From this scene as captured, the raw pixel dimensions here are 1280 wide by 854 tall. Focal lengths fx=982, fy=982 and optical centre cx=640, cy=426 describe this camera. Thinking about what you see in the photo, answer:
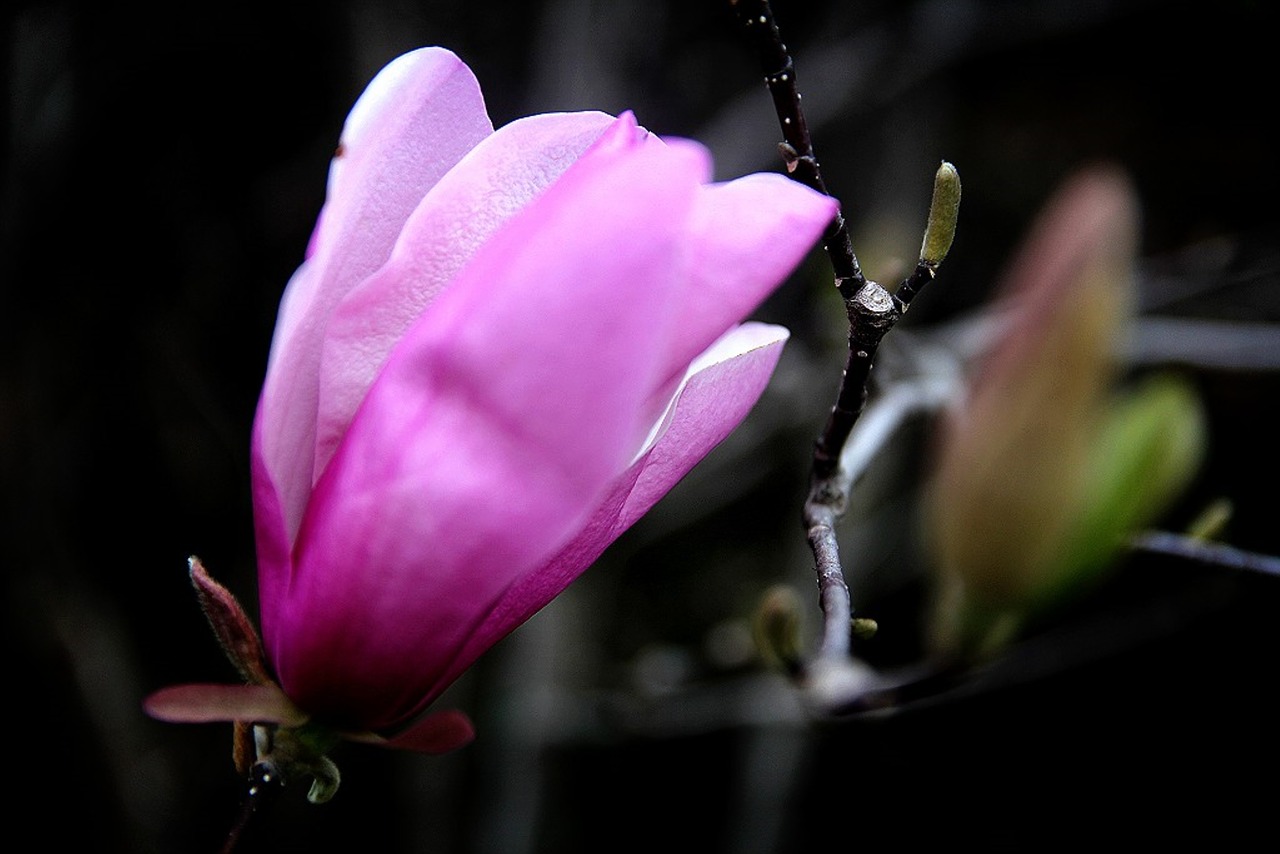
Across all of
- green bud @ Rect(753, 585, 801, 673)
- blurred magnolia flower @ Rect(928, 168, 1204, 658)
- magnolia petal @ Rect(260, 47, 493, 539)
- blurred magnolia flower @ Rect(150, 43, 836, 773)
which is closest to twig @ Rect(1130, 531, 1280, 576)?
blurred magnolia flower @ Rect(928, 168, 1204, 658)

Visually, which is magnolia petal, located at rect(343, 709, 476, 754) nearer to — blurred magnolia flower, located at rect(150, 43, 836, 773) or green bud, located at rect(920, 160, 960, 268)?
blurred magnolia flower, located at rect(150, 43, 836, 773)

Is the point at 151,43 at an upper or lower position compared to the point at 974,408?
upper

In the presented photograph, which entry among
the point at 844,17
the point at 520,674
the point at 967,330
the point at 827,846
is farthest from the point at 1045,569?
the point at 844,17

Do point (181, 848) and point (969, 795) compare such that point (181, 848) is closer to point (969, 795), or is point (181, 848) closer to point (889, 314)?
point (969, 795)

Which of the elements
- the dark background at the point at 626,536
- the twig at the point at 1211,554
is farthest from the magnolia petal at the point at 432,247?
the dark background at the point at 626,536

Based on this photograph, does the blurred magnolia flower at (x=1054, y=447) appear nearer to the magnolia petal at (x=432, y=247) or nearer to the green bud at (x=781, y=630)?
the green bud at (x=781, y=630)

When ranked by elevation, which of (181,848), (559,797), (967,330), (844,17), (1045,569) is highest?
(844,17)
